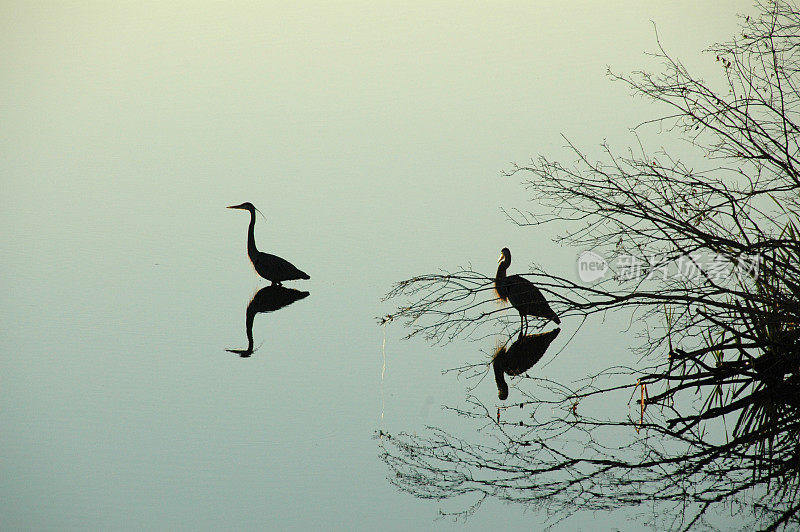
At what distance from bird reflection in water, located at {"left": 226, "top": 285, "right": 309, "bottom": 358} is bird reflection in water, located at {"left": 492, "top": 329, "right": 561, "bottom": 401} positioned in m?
2.15

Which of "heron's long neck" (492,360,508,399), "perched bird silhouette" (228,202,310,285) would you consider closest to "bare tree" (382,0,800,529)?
"heron's long neck" (492,360,508,399)

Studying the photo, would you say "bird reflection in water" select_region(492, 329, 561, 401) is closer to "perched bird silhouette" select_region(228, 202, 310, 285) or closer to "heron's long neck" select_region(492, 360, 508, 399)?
"heron's long neck" select_region(492, 360, 508, 399)

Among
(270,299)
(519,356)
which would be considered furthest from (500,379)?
(270,299)

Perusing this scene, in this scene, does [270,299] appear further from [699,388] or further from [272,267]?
[699,388]

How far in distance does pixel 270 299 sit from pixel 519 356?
2935 mm

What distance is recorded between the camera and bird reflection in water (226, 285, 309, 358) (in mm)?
8403

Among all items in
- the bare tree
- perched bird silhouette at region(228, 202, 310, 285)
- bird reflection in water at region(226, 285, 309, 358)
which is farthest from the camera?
perched bird silhouette at region(228, 202, 310, 285)

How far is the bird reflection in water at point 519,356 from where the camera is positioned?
6.53 metres

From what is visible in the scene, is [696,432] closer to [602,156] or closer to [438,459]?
[438,459]

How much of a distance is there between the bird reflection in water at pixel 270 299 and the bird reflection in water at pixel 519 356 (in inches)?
84.5

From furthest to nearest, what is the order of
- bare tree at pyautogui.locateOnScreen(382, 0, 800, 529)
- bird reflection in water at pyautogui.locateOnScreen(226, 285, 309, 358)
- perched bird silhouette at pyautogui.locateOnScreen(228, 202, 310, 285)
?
Result: perched bird silhouette at pyautogui.locateOnScreen(228, 202, 310, 285), bird reflection in water at pyautogui.locateOnScreen(226, 285, 309, 358), bare tree at pyautogui.locateOnScreen(382, 0, 800, 529)

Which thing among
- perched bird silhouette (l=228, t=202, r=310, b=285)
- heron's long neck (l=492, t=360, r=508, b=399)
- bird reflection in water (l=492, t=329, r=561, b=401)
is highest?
perched bird silhouette (l=228, t=202, r=310, b=285)

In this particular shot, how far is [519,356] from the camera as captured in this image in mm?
7234

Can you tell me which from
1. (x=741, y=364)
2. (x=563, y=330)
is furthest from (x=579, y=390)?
(x=563, y=330)
